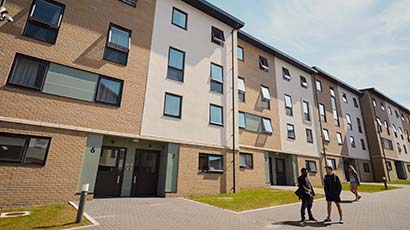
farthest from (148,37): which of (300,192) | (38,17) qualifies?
(300,192)

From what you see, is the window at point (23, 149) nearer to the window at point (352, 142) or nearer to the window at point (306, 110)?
the window at point (306, 110)

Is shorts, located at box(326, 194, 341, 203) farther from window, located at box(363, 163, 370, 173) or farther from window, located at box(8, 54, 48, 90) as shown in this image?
window, located at box(363, 163, 370, 173)

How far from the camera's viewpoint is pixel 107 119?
34.8ft

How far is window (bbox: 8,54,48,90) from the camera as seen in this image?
9.02 m

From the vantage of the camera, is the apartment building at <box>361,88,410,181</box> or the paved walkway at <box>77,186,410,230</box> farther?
the apartment building at <box>361,88,410,181</box>

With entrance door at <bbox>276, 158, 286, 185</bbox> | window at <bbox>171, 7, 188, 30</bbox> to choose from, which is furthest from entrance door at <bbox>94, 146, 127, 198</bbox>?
entrance door at <bbox>276, 158, 286, 185</bbox>

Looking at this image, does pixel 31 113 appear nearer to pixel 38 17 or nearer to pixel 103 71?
pixel 103 71

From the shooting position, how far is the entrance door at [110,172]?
422 inches

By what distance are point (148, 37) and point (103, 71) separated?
3575 mm

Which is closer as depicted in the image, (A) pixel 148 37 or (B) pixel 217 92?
(A) pixel 148 37

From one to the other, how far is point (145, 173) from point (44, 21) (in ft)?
29.0

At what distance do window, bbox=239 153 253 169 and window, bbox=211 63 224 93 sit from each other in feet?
17.1

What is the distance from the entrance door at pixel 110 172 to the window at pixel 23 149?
8.37 ft

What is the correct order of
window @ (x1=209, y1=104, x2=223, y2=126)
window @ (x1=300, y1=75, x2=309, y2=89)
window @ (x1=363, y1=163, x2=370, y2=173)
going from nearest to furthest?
window @ (x1=209, y1=104, x2=223, y2=126)
window @ (x1=300, y1=75, x2=309, y2=89)
window @ (x1=363, y1=163, x2=370, y2=173)
